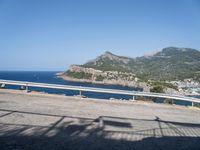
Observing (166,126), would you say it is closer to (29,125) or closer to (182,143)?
(182,143)

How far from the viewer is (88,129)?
7844 mm

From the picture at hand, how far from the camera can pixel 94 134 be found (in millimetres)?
7324

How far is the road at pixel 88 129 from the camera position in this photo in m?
6.38

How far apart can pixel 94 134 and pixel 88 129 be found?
1.83 ft

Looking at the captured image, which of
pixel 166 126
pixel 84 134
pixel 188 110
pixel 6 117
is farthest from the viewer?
pixel 188 110

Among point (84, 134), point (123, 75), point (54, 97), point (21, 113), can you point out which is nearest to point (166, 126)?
point (84, 134)

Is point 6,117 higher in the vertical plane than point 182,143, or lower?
higher

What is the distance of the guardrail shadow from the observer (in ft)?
20.5

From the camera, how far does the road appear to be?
6.38 metres

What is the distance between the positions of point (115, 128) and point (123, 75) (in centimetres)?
16478

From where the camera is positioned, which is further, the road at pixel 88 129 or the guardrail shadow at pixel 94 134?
the road at pixel 88 129

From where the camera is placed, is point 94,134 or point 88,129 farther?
point 88,129

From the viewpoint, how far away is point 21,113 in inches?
→ 381

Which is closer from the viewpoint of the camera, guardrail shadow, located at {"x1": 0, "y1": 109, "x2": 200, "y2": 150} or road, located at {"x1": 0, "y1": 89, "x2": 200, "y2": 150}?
guardrail shadow, located at {"x1": 0, "y1": 109, "x2": 200, "y2": 150}
